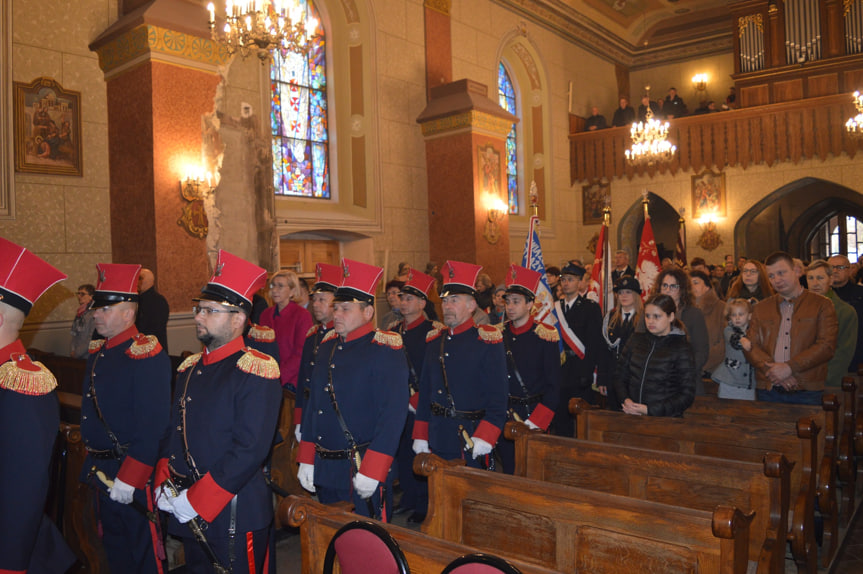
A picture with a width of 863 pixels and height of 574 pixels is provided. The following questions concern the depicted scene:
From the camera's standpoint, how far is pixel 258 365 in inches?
96.0

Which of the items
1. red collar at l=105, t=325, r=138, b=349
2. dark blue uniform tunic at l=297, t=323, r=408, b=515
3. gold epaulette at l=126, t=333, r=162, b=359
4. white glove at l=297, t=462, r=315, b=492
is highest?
red collar at l=105, t=325, r=138, b=349

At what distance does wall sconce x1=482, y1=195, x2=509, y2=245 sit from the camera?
1097 centimetres

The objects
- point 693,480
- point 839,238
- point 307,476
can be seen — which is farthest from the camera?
point 839,238

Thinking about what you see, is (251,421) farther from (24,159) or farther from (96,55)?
(96,55)

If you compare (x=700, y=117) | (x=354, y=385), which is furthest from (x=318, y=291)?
(x=700, y=117)

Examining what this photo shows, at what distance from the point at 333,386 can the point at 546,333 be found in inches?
64.6

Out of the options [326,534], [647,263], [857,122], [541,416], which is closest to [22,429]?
[326,534]

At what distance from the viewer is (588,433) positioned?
3768mm

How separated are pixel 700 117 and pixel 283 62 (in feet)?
30.5

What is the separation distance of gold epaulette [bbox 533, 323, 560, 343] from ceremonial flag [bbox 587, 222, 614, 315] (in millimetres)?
2846

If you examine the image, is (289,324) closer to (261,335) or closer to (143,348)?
(261,335)

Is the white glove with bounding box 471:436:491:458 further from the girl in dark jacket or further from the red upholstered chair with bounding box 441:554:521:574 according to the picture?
the red upholstered chair with bounding box 441:554:521:574

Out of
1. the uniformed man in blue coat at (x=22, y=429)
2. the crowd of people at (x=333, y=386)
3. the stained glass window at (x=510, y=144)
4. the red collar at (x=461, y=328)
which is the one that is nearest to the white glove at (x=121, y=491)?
the crowd of people at (x=333, y=386)

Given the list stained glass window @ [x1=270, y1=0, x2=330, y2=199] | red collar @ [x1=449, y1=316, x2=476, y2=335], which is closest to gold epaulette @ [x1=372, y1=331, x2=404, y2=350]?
red collar @ [x1=449, y1=316, x2=476, y2=335]
